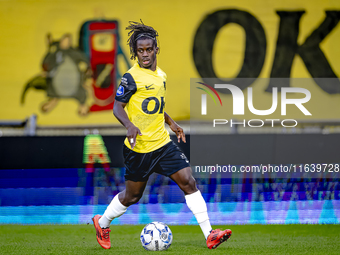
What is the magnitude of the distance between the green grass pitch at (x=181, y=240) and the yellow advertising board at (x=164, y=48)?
287 centimetres

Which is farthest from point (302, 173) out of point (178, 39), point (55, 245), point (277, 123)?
point (55, 245)

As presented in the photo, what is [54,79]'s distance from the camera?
7992 millimetres

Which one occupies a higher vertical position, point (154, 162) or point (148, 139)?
point (148, 139)

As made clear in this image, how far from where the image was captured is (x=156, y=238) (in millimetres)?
3811

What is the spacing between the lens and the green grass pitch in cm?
387

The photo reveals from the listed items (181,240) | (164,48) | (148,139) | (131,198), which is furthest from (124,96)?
(164,48)

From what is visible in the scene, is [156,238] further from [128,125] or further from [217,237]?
[128,125]

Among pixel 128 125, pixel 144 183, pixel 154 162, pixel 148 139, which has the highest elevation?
pixel 128 125

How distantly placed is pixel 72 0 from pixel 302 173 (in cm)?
467

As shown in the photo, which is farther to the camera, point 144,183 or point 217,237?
point 144,183

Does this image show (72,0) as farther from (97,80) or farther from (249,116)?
(249,116)

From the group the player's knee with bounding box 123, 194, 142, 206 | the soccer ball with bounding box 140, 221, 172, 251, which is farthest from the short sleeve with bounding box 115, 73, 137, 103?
the soccer ball with bounding box 140, 221, 172, 251

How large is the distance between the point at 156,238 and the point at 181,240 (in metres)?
0.79

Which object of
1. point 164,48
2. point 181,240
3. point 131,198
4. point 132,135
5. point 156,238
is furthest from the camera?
point 164,48
